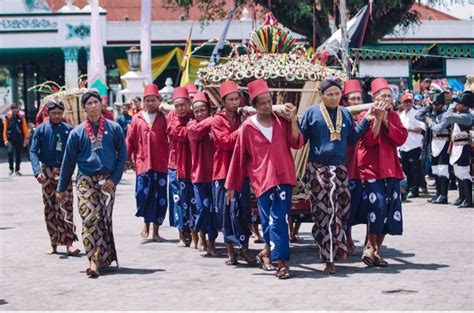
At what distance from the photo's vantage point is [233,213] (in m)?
10.0

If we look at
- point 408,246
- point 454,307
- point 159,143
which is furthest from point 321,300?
point 159,143

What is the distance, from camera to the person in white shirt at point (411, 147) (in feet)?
54.6

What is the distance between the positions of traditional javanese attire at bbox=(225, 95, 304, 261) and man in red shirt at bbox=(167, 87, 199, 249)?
2123 mm

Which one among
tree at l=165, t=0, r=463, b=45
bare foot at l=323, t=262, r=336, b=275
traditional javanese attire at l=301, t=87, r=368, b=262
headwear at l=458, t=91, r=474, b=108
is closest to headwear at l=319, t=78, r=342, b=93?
traditional javanese attire at l=301, t=87, r=368, b=262

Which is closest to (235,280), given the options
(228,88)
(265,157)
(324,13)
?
(265,157)

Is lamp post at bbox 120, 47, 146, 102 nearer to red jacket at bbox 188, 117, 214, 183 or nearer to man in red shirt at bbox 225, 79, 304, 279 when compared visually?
red jacket at bbox 188, 117, 214, 183

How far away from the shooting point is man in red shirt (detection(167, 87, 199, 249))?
1152cm

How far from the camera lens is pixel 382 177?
9742 millimetres

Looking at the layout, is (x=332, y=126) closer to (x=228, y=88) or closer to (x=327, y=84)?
(x=327, y=84)

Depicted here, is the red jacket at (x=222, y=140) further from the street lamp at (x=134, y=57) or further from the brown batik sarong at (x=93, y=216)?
the street lamp at (x=134, y=57)

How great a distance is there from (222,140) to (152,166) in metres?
2.42

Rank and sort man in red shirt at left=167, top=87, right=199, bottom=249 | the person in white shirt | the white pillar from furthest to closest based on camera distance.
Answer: the white pillar, the person in white shirt, man in red shirt at left=167, top=87, right=199, bottom=249

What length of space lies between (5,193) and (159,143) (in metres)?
8.66

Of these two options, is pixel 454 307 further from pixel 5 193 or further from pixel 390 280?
pixel 5 193
